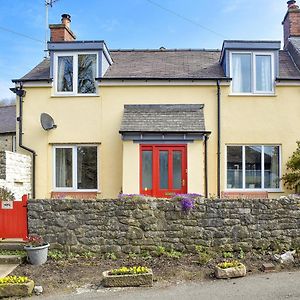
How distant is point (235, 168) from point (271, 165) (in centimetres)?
140

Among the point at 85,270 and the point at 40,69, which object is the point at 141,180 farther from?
the point at 40,69

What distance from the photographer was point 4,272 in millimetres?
7727

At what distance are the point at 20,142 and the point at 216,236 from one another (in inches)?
345

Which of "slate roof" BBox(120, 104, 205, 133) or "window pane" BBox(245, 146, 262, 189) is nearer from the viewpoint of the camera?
"slate roof" BBox(120, 104, 205, 133)

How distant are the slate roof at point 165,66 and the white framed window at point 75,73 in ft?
1.73

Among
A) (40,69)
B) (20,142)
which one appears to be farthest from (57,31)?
(20,142)

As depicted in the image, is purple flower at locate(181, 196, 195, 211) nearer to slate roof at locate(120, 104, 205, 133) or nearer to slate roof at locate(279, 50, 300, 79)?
slate roof at locate(120, 104, 205, 133)

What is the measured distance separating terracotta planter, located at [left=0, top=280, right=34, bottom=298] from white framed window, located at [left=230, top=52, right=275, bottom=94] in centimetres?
1058

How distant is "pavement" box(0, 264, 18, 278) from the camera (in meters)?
7.66

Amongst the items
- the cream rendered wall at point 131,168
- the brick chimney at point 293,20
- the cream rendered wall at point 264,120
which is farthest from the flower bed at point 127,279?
the brick chimney at point 293,20

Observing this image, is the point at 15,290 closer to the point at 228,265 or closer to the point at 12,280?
the point at 12,280

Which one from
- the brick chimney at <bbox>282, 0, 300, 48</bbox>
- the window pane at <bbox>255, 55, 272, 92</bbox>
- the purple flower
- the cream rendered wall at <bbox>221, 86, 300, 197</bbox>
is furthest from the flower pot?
the brick chimney at <bbox>282, 0, 300, 48</bbox>

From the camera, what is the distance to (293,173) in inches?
510

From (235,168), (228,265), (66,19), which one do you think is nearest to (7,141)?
(66,19)
